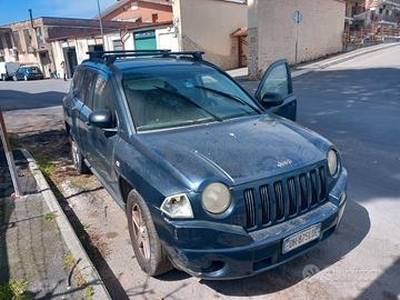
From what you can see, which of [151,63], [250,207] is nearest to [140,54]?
[151,63]

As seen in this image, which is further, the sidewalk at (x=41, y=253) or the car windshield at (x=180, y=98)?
the car windshield at (x=180, y=98)

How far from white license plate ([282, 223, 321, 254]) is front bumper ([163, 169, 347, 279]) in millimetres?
34

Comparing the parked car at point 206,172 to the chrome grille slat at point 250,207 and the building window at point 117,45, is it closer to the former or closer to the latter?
the chrome grille slat at point 250,207

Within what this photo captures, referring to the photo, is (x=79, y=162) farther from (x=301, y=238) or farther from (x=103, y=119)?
(x=301, y=238)

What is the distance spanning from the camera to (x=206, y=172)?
253 cm

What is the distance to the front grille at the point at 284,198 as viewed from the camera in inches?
98.0

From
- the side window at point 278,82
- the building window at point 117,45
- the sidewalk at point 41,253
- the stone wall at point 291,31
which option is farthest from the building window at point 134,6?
the sidewalk at point 41,253

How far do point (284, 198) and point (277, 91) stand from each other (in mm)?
2696

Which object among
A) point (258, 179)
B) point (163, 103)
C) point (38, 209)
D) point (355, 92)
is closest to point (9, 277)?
point (38, 209)

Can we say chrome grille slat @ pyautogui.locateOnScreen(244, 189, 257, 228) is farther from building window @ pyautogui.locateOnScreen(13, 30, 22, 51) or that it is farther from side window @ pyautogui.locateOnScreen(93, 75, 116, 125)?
building window @ pyautogui.locateOnScreen(13, 30, 22, 51)

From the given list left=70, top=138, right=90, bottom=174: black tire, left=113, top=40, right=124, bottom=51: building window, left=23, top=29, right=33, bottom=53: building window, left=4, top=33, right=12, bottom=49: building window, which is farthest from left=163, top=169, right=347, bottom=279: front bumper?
left=4, top=33, right=12, bottom=49: building window

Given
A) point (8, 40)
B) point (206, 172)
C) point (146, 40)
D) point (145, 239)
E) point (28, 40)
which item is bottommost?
point (145, 239)

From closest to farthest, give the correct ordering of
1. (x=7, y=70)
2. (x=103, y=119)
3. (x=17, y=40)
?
(x=103, y=119)
(x=7, y=70)
(x=17, y=40)

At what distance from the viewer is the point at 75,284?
2.93m
